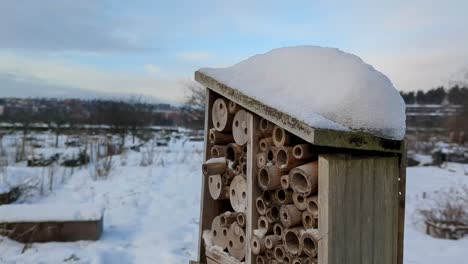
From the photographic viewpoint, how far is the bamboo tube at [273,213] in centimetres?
203

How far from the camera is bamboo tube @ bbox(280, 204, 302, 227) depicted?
191 cm

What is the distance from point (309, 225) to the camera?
1.86 m

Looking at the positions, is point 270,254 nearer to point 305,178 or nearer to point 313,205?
point 313,205

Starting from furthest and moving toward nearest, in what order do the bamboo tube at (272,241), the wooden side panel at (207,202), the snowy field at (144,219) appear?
the snowy field at (144,219) → the wooden side panel at (207,202) → the bamboo tube at (272,241)

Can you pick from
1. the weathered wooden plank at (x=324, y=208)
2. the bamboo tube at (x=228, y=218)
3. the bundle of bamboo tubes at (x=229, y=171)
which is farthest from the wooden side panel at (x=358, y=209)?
the bamboo tube at (x=228, y=218)

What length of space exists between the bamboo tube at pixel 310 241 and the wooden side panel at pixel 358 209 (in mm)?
69

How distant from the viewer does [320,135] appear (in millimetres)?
1553

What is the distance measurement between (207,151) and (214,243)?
634mm

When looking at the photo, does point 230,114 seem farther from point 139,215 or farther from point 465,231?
point 465,231

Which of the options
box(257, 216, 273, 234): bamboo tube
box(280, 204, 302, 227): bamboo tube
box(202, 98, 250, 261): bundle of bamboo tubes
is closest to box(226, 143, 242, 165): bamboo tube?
box(202, 98, 250, 261): bundle of bamboo tubes

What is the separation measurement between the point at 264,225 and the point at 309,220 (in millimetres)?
321

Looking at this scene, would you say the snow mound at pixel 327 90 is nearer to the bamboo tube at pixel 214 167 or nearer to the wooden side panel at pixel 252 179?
the wooden side panel at pixel 252 179

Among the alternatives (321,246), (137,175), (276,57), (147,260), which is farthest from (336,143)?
(137,175)

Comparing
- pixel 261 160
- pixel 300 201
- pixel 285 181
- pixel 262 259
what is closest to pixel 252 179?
A: pixel 261 160
